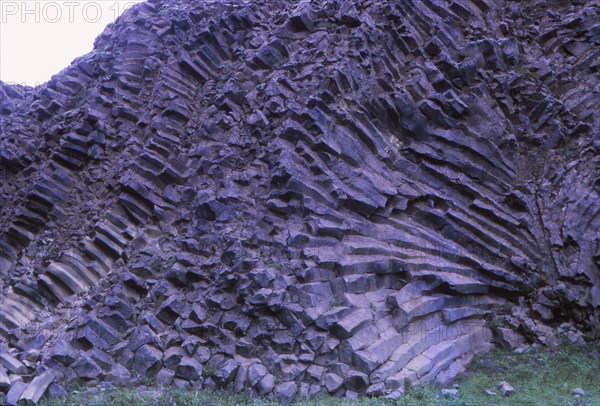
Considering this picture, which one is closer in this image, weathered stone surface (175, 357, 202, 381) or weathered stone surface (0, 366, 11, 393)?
weathered stone surface (0, 366, 11, 393)

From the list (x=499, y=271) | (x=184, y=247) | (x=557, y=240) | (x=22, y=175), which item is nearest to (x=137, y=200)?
(x=184, y=247)

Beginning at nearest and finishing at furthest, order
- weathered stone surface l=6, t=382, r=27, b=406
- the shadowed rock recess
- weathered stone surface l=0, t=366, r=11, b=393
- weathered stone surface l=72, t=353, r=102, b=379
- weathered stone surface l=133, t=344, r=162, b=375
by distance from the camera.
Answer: weathered stone surface l=6, t=382, r=27, b=406 < weathered stone surface l=0, t=366, r=11, b=393 < weathered stone surface l=72, t=353, r=102, b=379 < weathered stone surface l=133, t=344, r=162, b=375 < the shadowed rock recess

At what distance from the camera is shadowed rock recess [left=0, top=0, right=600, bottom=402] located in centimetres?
1105

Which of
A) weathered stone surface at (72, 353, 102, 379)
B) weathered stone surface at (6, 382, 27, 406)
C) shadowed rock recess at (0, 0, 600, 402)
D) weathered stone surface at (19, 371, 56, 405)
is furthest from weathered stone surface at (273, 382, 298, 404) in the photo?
weathered stone surface at (6, 382, 27, 406)

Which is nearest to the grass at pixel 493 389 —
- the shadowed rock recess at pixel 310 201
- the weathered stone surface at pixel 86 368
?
the shadowed rock recess at pixel 310 201

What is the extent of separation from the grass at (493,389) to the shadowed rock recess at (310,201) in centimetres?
39

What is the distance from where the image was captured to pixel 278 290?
11.4 metres

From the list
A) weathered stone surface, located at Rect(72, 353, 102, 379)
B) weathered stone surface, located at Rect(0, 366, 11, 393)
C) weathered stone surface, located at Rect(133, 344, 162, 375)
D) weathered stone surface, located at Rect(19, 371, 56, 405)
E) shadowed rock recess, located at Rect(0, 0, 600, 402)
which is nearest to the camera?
weathered stone surface, located at Rect(19, 371, 56, 405)

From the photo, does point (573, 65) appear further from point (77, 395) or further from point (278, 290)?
point (77, 395)

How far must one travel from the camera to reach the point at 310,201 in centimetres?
1270

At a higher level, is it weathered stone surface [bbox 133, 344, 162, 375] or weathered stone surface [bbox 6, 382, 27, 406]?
weathered stone surface [bbox 133, 344, 162, 375]

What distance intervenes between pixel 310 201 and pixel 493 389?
520cm

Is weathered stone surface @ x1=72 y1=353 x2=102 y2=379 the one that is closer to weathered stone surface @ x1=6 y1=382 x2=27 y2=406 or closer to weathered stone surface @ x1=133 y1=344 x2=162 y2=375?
weathered stone surface @ x1=133 y1=344 x2=162 y2=375

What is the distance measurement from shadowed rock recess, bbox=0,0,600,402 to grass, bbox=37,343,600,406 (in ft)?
1.28
